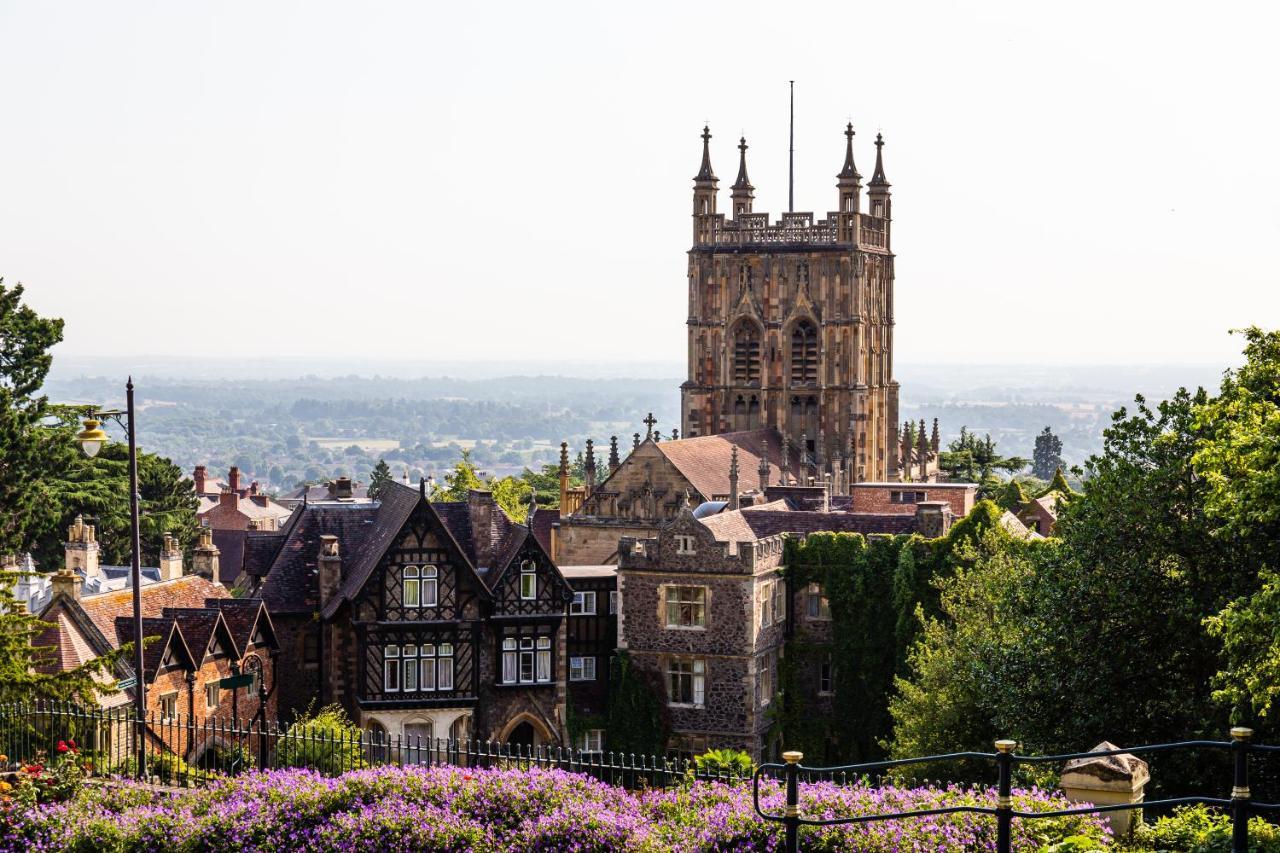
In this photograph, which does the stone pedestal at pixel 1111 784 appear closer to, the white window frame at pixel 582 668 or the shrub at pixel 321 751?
the shrub at pixel 321 751

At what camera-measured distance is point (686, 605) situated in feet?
173

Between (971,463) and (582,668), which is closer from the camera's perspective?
(582,668)

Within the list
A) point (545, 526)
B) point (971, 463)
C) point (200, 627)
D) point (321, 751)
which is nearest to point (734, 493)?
point (545, 526)

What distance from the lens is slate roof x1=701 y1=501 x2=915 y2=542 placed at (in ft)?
182

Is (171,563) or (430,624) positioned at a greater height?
(171,563)

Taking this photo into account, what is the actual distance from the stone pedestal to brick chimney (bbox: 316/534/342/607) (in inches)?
1145

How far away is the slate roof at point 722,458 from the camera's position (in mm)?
70562

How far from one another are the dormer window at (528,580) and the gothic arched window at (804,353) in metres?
44.8

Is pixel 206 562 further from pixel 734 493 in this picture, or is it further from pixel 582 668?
pixel 734 493

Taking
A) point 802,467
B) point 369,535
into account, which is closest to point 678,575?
point 369,535

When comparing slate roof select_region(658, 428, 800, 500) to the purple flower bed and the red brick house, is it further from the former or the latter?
the purple flower bed

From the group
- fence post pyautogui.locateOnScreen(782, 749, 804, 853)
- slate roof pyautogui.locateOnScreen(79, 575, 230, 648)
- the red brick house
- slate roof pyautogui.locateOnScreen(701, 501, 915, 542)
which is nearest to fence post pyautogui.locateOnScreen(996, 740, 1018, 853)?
fence post pyautogui.locateOnScreen(782, 749, 804, 853)

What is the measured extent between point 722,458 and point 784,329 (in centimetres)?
1946

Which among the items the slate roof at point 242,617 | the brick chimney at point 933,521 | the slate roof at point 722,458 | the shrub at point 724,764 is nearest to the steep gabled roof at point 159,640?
the slate roof at point 242,617
